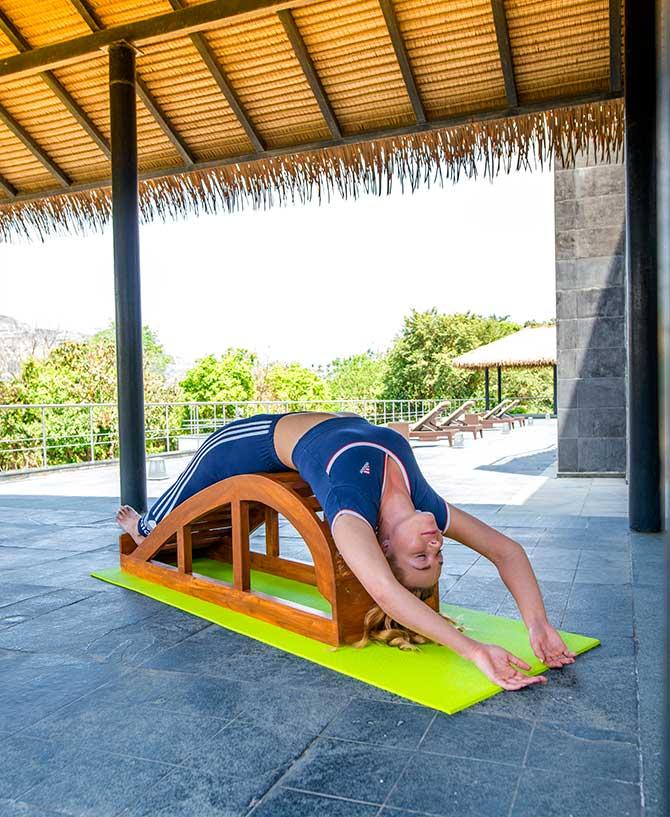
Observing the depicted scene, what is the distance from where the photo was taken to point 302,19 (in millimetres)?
4520

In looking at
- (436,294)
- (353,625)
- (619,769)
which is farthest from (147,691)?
(436,294)

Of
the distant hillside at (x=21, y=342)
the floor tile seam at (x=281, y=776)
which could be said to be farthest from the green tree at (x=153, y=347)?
the floor tile seam at (x=281, y=776)

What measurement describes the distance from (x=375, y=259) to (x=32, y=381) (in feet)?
108

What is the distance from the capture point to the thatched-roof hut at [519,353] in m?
16.8

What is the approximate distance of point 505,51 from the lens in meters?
4.30

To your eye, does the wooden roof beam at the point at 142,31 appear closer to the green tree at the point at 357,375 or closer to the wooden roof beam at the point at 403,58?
the wooden roof beam at the point at 403,58

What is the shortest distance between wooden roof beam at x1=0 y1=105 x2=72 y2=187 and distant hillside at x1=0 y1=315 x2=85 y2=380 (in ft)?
37.7

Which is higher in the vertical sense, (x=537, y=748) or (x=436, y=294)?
(x=436, y=294)

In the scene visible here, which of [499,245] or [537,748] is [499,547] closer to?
[537,748]

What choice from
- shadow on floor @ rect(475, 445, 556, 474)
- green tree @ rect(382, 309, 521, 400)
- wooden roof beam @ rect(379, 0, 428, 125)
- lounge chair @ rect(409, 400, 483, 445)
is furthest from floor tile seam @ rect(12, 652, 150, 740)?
green tree @ rect(382, 309, 521, 400)

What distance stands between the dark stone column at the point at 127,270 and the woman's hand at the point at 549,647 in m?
3.07

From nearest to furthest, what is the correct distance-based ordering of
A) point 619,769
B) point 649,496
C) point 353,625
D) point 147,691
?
point 619,769 < point 147,691 < point 353,625 < point 649,496

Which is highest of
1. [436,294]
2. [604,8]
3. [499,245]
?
[499,245]

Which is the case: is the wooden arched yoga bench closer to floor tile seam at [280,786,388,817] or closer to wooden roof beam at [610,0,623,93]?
floor tile seam at [280,786,388,817]
